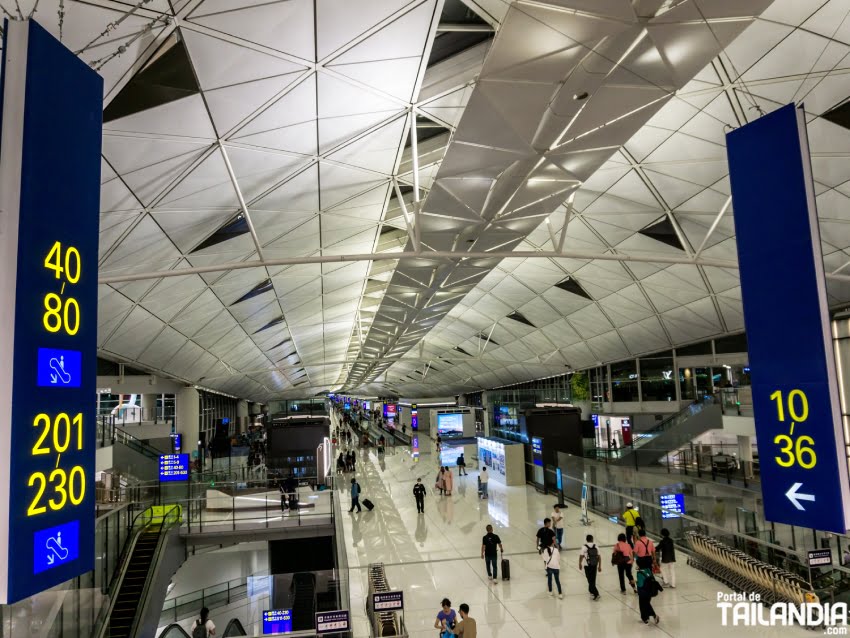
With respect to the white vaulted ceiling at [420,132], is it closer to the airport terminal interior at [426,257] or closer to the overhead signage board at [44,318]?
the airport terminal interior at [426,257]

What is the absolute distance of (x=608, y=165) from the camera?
71.9ft

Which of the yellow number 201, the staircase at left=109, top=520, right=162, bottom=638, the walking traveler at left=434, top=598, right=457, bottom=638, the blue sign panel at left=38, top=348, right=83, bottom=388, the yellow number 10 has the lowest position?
the staircase at left=109, top=520, right=162, bottom=638

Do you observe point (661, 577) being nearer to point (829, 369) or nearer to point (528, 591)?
point (528, 591)

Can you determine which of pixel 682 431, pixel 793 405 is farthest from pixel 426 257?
pixel 682 431

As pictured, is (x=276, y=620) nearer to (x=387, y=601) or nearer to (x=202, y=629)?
(x=387, y=601)

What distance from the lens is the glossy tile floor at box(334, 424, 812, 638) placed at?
12062mm

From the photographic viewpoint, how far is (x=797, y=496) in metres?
7.05

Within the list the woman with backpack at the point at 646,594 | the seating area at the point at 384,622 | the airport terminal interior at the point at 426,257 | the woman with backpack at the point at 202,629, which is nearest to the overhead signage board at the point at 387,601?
the airport terminal interior at the point at 426,257

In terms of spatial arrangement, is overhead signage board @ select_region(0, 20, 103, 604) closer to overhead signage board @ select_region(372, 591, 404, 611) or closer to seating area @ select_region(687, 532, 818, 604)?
overhead signage board @ select_region(372, 591, 404, 611)

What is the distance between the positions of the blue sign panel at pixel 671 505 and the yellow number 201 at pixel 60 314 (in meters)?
17.6

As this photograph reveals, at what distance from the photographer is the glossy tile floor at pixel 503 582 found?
1206 centimetres

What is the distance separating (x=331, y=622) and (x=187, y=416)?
36424mm

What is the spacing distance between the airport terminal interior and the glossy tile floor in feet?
0.40

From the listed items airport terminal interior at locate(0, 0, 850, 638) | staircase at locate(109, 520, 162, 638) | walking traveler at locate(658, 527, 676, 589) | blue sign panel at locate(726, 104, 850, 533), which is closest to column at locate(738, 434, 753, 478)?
airport terminal interior at locate(0, 0, 850, 638)
